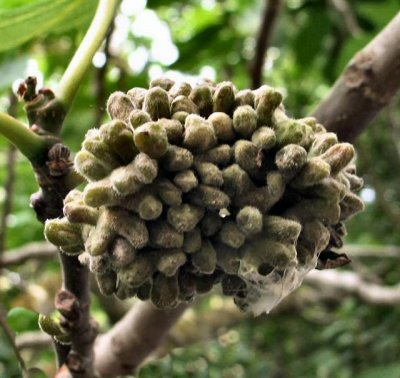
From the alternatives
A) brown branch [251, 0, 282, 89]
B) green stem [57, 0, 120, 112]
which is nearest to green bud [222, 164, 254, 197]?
green stem [57, 0, 120, 112]

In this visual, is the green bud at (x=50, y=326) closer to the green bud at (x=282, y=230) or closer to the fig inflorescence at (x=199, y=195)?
the fig inflorescence at (x=199, y=195)

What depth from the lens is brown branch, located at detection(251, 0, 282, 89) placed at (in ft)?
4.21

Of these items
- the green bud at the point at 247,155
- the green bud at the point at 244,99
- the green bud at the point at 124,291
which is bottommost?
the green bud at the point at 124,291

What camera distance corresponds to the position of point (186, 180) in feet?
1.76

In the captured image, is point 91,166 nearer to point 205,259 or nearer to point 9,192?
point 205,259

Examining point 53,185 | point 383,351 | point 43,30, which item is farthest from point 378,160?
point 53,185

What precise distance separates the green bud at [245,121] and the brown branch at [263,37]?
748mm

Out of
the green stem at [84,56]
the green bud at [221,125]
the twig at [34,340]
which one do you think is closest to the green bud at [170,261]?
the green bud at [221,125]

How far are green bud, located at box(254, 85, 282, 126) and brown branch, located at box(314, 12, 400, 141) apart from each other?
0.28 metres

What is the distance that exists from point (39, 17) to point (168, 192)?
0.42 meters

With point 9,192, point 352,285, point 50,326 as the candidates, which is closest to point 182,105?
point 50,326

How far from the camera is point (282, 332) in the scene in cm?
230

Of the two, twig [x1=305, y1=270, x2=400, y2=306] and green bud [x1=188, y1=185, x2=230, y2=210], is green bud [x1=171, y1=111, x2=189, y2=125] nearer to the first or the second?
green bud [x1=188, y1=185, x2=230, y2=210]

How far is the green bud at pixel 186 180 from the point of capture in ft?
1.76
